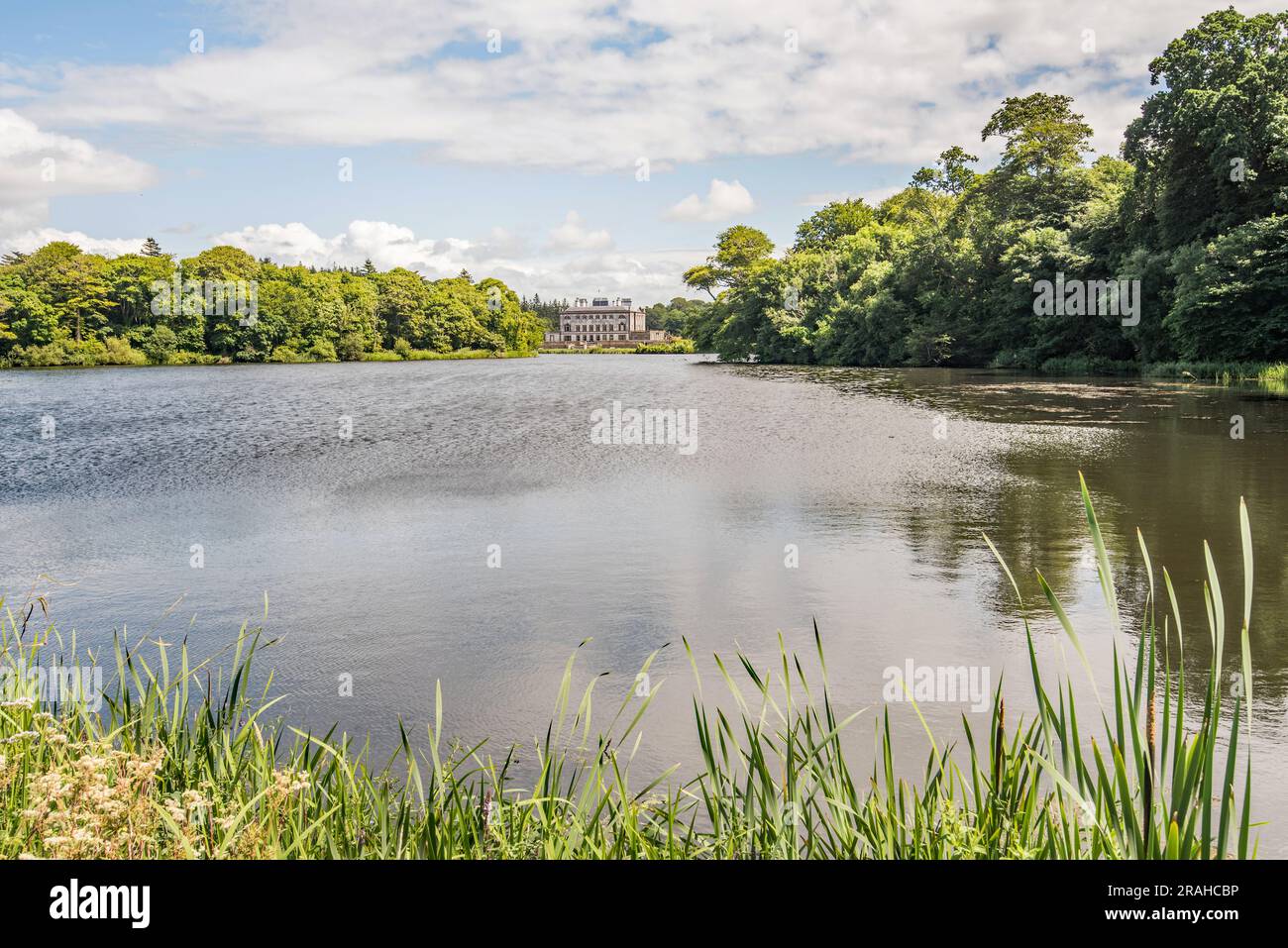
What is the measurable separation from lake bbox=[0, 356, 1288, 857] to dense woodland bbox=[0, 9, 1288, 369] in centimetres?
1060

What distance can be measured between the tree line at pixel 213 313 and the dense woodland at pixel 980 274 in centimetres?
20

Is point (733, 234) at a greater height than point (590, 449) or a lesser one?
greater

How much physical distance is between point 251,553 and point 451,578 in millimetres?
2547

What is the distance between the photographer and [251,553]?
33.1 ft

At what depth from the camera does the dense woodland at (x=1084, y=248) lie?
2958cm

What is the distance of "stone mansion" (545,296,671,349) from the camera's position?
172 meters

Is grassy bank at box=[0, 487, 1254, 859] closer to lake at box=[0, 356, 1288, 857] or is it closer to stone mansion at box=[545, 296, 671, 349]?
lake at box=[0, 356, 1288, 857]

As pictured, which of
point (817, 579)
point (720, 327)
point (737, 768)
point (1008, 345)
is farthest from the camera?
point (720, 327)

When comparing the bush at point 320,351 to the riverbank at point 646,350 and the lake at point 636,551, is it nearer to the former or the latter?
the riverbank at point 646,350

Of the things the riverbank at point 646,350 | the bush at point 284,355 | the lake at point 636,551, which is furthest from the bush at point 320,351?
the lake at point 636,551

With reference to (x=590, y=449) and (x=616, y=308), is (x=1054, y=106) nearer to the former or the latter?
(x=590, y=449)

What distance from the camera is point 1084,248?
4084cm

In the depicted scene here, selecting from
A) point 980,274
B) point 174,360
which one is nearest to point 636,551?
point 980,274
